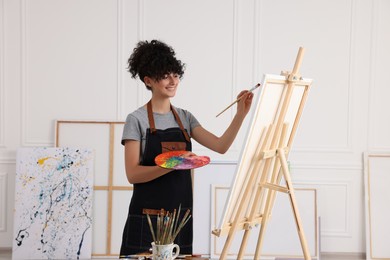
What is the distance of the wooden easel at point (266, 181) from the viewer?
2.03 m

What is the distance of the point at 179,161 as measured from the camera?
2119 millimetres

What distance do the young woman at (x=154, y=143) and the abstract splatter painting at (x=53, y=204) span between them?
2.00 metres

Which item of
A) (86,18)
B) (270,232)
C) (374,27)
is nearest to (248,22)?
(374,27)

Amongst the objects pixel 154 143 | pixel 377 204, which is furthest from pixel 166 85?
pixel 377 204

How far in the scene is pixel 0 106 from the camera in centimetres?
451

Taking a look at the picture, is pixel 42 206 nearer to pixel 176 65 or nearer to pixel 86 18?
pixel 86 18

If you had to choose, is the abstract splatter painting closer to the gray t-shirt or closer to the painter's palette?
the gray t-shirt

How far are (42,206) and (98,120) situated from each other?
89 centimetres

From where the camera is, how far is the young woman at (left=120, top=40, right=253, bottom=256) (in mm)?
2346

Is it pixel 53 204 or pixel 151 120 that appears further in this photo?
pixel 53 204

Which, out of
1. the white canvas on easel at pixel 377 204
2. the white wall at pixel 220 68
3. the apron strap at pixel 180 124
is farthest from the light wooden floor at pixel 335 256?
the apron strap at pixel 180 124

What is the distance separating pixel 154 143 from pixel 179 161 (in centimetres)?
30

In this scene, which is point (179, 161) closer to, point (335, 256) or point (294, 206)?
point (294, 206)

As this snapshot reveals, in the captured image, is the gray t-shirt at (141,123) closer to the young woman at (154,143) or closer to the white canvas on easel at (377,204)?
the young woman at (154,143)
